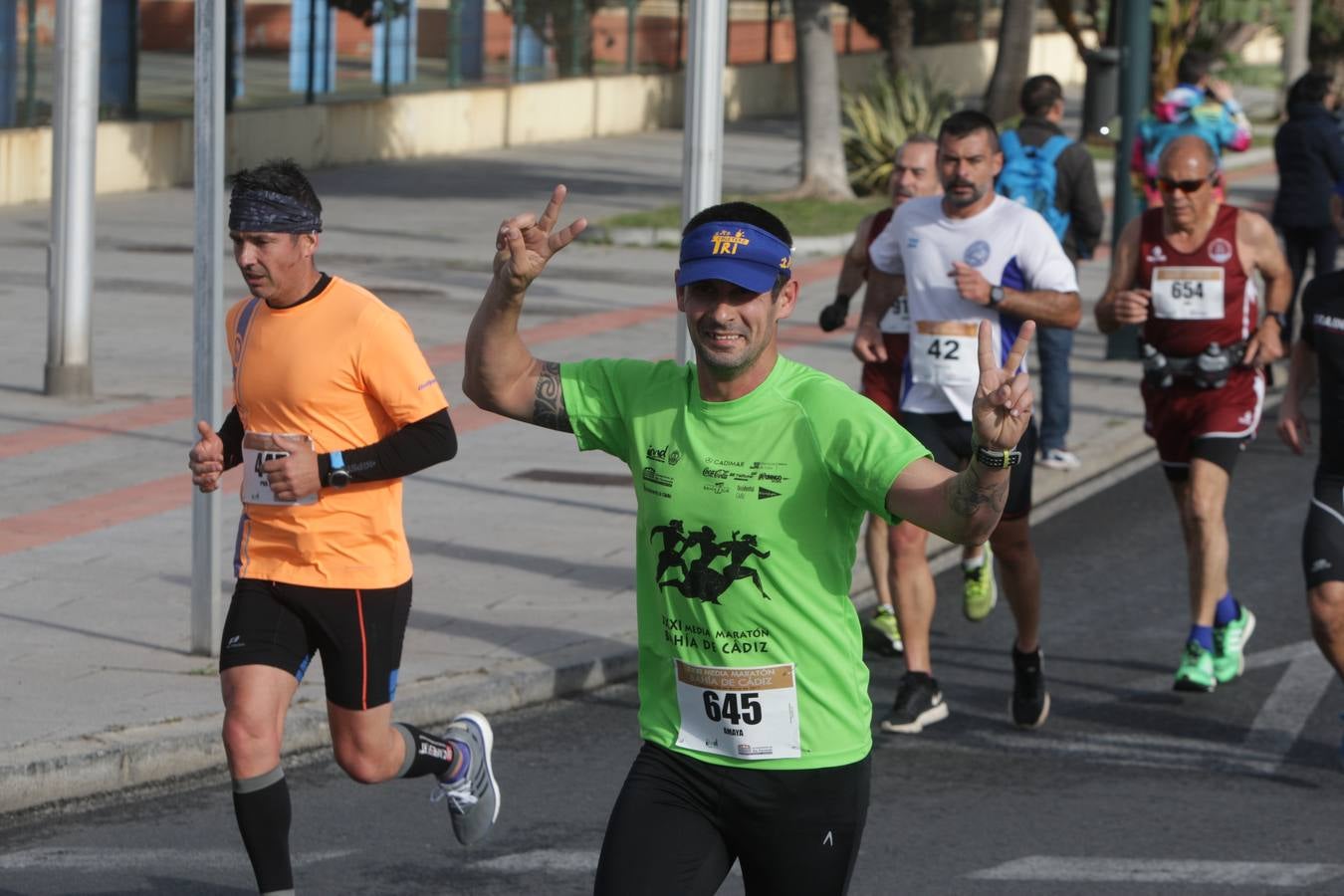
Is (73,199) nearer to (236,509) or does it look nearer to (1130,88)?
(236,509)

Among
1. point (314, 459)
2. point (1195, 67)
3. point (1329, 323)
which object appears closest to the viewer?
point (314, 459)

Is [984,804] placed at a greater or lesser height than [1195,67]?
lesser

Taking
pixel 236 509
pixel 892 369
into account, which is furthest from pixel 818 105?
pixel 892 369

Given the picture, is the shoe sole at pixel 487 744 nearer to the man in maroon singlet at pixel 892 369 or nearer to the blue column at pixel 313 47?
the man in maroon singlet at pixel 892 369

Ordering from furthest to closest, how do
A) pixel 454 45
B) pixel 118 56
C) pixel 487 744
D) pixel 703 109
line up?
pixel 454 45 → pixel 118 56 → pixel 703 109 → pixel 487 744

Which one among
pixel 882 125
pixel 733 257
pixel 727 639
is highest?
pixel 882 125

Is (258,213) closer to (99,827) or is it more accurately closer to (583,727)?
(99,827)

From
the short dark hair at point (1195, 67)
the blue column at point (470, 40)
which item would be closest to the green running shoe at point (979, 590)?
the short dark hair at point (1195, 67)

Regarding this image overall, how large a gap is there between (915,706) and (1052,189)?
518 centimetres

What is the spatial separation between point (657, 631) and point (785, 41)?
1644 inches

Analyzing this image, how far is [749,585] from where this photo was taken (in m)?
4.41

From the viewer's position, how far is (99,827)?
671cm

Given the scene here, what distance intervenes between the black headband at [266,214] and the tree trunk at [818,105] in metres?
20.5

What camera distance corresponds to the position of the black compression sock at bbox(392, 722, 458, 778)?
20.3 ft
